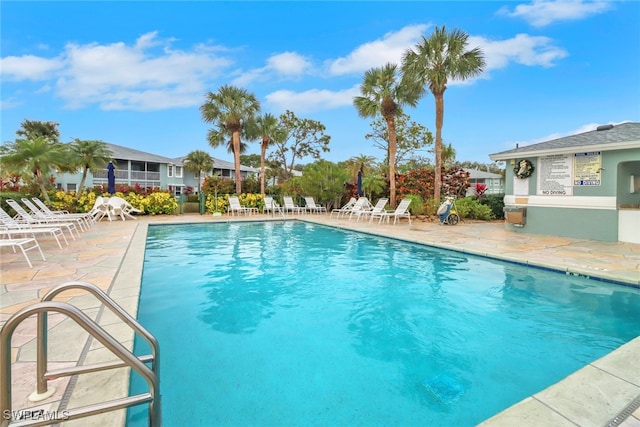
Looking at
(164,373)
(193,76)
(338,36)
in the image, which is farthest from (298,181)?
(164,373)

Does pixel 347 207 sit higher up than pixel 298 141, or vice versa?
pixel 298 141

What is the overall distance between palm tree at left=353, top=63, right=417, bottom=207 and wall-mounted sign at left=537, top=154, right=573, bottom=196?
5.96 m

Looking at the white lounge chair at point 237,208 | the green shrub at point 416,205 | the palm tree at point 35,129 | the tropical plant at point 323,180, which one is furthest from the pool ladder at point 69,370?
the palm tree at point 35,129

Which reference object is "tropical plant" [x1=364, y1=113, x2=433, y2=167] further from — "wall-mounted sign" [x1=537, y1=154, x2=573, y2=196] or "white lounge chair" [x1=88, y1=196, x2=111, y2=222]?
"white lounge chair" [x1=88, y1=196, x2=111, y2=222]

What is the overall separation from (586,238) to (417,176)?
809cm

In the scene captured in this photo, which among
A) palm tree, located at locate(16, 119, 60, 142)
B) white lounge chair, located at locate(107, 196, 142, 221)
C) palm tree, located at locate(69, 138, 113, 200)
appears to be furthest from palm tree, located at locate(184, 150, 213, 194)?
white lounge chair, located at locate(107, 196, 142, 221)

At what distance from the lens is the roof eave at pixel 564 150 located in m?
7.66

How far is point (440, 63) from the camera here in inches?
507

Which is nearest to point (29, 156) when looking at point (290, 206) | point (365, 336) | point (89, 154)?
point (89, 154)

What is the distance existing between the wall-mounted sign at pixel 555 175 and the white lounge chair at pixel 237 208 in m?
11.8

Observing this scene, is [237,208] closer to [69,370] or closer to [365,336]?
[365,336]

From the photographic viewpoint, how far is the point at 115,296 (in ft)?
12.7

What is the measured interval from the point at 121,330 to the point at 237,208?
1299cm

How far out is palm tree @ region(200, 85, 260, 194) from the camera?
18.8 metres
